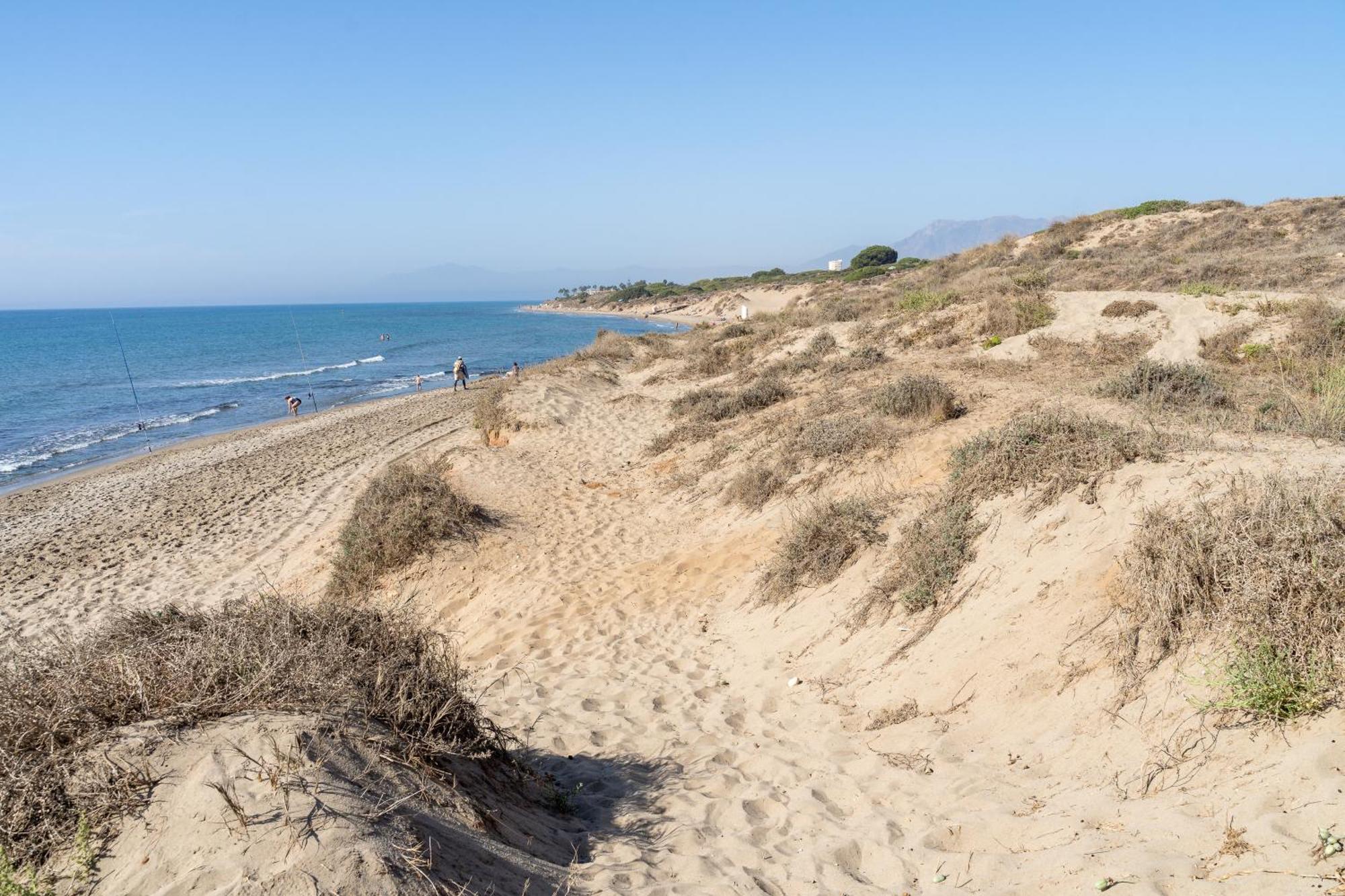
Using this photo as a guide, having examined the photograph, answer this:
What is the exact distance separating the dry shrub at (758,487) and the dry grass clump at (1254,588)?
5321 mm

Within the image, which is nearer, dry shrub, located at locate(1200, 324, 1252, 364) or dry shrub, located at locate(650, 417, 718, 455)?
dry shrub, located at locate(1200, 324, 1252, 364)

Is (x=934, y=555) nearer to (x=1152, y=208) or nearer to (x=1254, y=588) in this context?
(x=1254, y=588)

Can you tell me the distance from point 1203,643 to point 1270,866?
1.61 metres

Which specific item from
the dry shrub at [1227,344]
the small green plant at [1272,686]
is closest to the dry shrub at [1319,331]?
the dry shrub at [1227,344]

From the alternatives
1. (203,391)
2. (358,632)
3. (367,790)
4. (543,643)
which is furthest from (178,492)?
(203,391)

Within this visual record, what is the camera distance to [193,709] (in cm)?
332

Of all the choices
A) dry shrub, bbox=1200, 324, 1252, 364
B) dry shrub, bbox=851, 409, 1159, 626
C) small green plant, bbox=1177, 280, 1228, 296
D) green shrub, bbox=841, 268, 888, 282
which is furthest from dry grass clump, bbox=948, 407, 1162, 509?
green shrub, bbox=841, 268, 888, 282

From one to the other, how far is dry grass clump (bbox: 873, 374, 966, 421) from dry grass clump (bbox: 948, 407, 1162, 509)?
2.50 m

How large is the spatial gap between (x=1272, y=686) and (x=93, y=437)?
3353cm

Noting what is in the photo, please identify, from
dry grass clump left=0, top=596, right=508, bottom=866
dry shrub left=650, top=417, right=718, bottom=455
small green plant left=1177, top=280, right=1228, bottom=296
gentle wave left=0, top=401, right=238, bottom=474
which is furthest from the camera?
gentle wave left=0, top=401, right=238, bottom=474

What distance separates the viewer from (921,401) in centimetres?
998

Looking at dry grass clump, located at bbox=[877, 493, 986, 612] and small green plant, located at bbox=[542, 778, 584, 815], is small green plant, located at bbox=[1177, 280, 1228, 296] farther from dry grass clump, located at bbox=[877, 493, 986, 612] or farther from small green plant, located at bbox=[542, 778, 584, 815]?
small green plant, located at bbox=[542, 778, 584, 815]

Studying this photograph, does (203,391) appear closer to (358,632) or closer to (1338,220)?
(358,632)

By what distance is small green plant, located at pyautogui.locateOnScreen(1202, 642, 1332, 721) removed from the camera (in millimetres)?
3266
